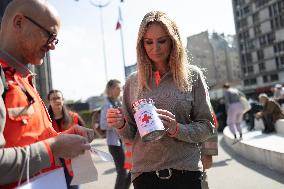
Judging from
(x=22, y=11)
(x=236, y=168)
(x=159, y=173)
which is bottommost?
(x=236, y=168)

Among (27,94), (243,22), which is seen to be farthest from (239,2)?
(27,94)

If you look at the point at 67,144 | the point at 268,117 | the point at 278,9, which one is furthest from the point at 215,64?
the point at 67,144

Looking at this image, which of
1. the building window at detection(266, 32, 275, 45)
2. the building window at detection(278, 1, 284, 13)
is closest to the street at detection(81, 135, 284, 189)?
the building window at detection(278, 1, 284, 13)

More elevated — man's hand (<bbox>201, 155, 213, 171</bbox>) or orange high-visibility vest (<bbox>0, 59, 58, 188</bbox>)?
orange high-visibility vest (<bbox>0, 59, 58, 188</bbox>)

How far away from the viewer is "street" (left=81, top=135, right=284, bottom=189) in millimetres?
7492

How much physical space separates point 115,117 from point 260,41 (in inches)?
3349

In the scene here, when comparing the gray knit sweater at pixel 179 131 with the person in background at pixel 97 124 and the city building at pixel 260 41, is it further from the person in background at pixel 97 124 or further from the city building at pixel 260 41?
the city building at pixel 260 41

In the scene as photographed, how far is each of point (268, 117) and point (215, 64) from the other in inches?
3649

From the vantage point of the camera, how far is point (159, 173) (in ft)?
8.75

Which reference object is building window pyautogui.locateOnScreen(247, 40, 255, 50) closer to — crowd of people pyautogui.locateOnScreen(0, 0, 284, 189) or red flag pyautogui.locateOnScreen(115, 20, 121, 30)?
red flag pyautogui.locateOnScreen(115, 20, 121, 30)

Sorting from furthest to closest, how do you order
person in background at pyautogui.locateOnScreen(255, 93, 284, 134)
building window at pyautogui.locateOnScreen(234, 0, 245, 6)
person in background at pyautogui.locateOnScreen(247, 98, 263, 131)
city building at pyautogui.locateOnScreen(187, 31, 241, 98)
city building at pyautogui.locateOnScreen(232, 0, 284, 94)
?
city building at pyautogui.locateOnScreen(187, 31, 241, 98), building window at pyautogui.locateOnScreen(234, 0, 245, 6), city building at pyautogui.locateOnScreen(232, 0, 284, 94), person in background at pyautogui.locateOnScreen(247, 98, 263, 131), person in background at pyautogui.locateOnScreen(255, 93, 284, 134)

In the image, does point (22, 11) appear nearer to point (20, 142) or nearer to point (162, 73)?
point (20, 142)

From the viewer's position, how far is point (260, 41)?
276 ft

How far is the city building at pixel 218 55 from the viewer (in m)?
99.6
